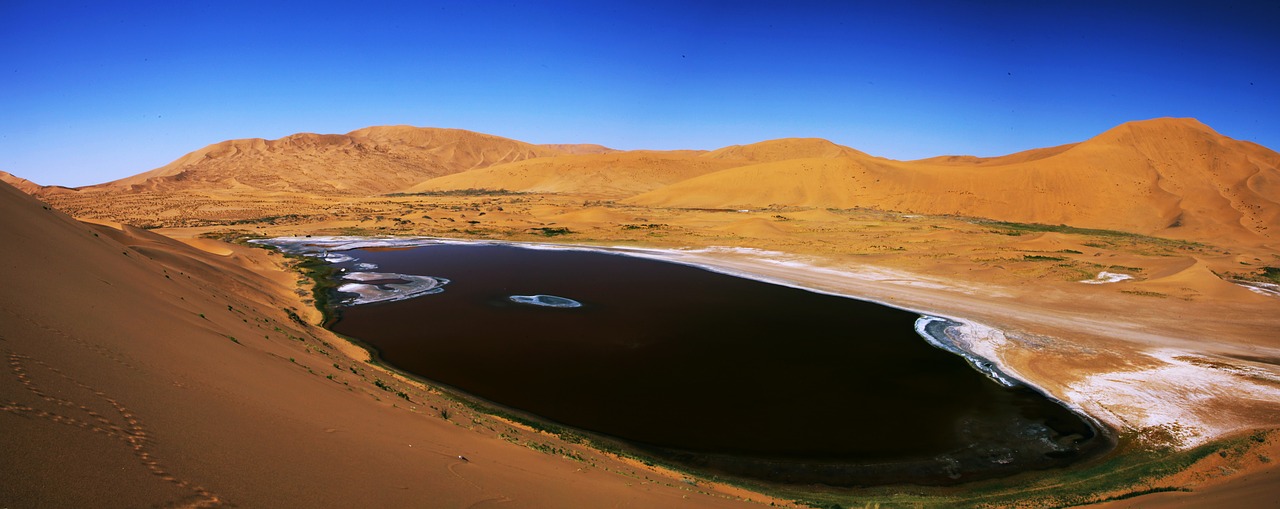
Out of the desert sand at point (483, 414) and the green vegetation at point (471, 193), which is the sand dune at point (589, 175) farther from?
the desert sand at point (483, 414)

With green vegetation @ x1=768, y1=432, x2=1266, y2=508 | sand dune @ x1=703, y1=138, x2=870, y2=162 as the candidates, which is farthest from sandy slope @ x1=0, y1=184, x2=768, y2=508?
sand dune @ x1=703, y1=138, x2=870, y2=162

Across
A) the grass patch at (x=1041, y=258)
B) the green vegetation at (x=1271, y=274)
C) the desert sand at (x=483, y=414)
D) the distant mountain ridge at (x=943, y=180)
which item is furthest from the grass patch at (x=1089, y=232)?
the grass patch at (x=1041, y=258)

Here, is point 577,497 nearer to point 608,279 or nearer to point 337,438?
point 337,438

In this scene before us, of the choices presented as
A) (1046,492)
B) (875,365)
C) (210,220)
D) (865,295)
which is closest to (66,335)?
(1046,492)

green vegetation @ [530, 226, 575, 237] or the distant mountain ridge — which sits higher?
the distant mountain ridge

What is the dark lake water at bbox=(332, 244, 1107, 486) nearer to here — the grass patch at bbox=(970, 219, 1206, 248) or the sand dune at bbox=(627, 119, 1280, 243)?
the grass patch at bbox=(970, 219, 1206, 248)

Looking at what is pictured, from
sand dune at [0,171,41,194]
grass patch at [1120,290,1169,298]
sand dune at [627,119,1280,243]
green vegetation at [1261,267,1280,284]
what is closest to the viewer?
grass patch at [1120,290,1169,298]
